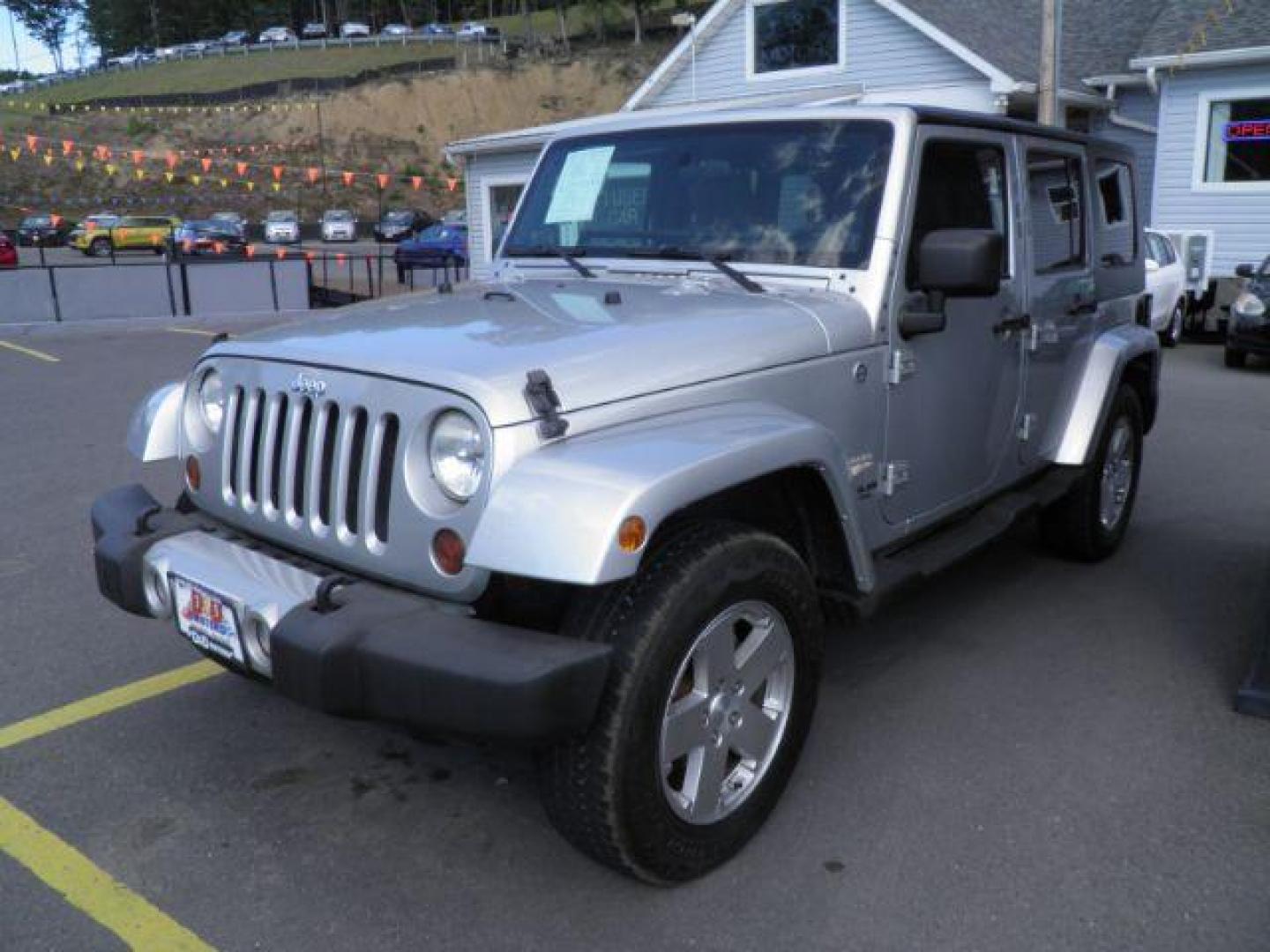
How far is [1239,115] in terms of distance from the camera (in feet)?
53.5

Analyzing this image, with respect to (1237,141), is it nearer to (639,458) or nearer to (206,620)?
(639,458)

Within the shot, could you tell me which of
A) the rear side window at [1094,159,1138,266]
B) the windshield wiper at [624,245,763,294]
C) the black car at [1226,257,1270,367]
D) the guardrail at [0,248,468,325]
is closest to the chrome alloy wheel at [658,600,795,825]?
the windshield wiper at [624,245,763,294]

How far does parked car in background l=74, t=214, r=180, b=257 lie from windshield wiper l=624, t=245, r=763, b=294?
37.8m

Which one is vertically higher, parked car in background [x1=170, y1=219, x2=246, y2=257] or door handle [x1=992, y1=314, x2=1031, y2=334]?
door handle [x1=992, y1=314, x2=1031, y2=334]

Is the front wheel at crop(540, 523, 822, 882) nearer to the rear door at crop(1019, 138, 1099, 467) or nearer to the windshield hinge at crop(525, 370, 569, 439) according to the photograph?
the windshield hinge at crop(525, 370, 569, 439)

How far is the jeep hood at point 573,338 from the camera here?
2699 millimetres

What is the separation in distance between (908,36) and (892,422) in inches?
650

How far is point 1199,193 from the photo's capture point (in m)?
16.7

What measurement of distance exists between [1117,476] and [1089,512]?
1.34 feet

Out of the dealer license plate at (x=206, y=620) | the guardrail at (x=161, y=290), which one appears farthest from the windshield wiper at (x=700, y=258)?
the guardrail at (x=161, y=290)

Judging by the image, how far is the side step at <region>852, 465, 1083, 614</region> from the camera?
3541mm

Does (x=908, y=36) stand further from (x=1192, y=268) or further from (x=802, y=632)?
(x=802, y=632)

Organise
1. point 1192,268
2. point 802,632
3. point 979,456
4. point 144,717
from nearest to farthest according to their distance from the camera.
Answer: point 802,632, point 144,717, point 979,456, point 1192,268

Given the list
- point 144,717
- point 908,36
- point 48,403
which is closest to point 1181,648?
point 144,717
